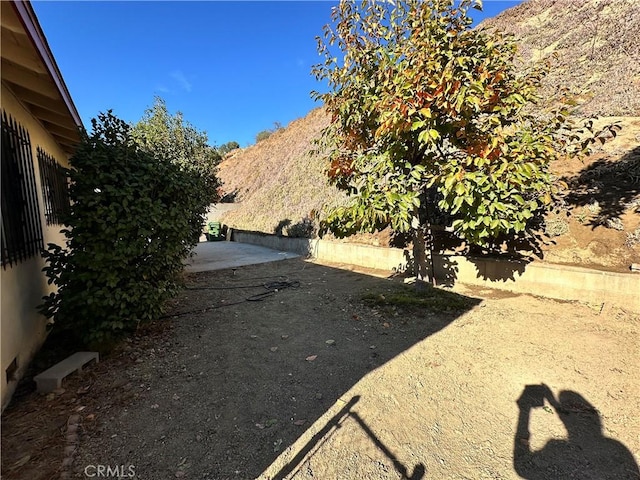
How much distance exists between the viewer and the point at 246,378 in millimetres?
2824

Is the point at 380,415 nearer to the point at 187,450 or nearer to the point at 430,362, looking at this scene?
the point at 430,362

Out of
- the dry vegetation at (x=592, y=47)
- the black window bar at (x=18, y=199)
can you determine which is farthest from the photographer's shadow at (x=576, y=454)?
the dry vegetation at (x=592, y=47)

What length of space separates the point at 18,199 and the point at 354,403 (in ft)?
12.3

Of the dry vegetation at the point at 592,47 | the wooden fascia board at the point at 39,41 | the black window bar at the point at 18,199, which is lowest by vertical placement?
the black window bar at the point at 18,199

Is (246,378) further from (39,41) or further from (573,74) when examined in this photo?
(573,74)

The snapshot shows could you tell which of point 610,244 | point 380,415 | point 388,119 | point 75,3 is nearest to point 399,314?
point 380,415

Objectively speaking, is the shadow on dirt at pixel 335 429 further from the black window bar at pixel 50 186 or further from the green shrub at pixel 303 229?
the green shrub at pixel 303 229

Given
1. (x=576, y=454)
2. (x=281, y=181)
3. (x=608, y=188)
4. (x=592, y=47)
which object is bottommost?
(x=576, y=454)

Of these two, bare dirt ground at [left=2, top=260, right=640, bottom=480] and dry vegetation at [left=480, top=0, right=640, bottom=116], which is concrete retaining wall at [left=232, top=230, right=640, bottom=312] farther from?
dry vegetation at [left=480, top=0, right=640, bottom=116]

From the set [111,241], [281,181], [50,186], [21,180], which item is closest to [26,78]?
[21,180]

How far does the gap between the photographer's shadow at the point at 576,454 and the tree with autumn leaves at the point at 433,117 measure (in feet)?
6.81

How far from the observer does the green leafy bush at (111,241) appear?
2914 millimetres

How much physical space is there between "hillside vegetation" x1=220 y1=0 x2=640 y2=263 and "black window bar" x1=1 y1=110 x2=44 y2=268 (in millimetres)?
5762

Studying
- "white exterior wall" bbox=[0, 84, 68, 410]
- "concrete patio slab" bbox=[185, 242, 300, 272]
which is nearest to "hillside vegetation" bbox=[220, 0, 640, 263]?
"concrete patio slab" bbox=[185, 242, 300, 272]
